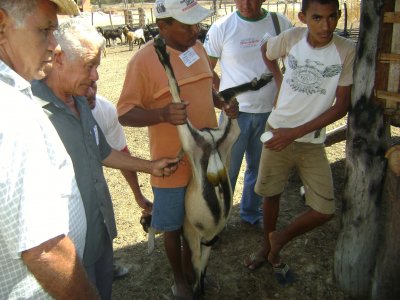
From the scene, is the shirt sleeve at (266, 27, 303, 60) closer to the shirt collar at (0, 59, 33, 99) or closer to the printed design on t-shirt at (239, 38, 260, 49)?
the printed design on t-shirt at (239, 38, 260, 49)

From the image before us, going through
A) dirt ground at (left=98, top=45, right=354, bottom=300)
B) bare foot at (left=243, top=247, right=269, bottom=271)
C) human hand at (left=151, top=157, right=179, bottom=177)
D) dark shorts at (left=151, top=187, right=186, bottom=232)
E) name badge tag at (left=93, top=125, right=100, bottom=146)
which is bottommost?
dirt ground at (left=98, top=45, right=354, bottom=300)

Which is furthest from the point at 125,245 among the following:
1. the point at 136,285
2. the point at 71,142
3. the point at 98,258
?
the point at 71,142

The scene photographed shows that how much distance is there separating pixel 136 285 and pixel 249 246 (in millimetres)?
1041

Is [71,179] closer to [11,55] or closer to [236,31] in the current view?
[11,55]

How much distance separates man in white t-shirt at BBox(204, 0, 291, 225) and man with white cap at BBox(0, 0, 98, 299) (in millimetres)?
2155

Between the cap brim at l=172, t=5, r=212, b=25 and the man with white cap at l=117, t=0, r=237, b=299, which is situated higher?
the cap brim at l=172, t=5, r=212, b=25

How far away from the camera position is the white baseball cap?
7.44ft

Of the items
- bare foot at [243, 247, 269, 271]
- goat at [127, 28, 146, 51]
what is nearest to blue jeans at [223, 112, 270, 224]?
bare foot at [243, 247, 269, 271]

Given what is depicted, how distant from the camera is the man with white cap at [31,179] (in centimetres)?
107

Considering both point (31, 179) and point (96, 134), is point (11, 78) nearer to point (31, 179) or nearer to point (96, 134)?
point (31, 179)

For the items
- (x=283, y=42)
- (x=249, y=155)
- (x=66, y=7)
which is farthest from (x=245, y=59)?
(x=66, y=7)

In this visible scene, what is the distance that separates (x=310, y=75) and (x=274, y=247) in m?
1.29

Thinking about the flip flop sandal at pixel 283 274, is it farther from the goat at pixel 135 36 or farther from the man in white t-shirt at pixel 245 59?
the goat at pixel 135 36

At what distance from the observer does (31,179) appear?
109 centimetres
